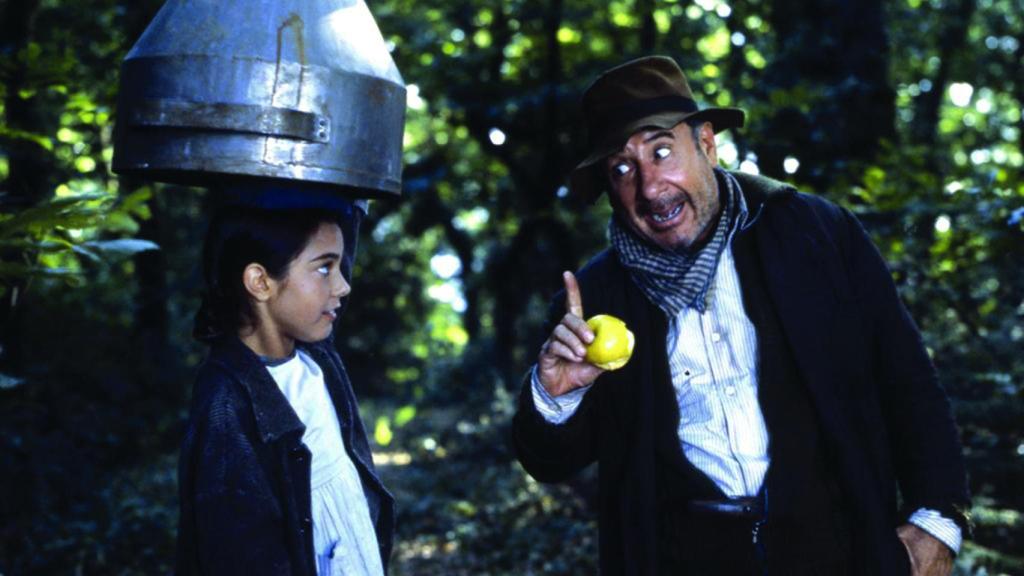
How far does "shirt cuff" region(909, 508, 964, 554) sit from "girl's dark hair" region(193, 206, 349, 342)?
1876 mm

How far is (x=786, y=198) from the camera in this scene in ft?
9.99

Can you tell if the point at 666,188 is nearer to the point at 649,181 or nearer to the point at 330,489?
the point at 649,181

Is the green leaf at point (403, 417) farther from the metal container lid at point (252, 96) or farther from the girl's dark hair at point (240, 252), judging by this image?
the metal container lid at point (252, 96)

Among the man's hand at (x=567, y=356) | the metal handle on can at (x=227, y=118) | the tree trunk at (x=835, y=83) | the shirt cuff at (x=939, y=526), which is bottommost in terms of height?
the shirt cuff at (x=939, y=526)

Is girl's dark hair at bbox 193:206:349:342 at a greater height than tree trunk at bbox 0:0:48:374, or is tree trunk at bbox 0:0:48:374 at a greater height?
tree trunk at bbox 0:0:48:374

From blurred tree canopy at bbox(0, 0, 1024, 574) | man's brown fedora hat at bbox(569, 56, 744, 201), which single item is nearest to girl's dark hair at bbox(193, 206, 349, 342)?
blurred tree canopy at bbox(0, 0, 1024, 574)

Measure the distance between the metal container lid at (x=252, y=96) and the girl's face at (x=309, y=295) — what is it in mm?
323

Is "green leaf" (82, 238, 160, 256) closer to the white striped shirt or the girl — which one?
the girl

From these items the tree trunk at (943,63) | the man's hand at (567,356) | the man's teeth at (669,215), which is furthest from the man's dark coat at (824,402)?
the tree trunk at (943,63)

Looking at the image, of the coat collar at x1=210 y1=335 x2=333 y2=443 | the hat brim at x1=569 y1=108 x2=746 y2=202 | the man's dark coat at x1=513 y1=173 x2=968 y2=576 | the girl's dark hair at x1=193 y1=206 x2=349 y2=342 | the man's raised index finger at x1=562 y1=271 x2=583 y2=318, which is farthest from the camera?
the hat brim at x1=569 y1=108 x2=746 y2=202

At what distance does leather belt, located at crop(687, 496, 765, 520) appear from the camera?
2744mm

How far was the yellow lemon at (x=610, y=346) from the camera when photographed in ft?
8.75

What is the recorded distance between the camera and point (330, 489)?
265 centimetres

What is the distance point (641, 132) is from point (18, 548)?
4.85m
